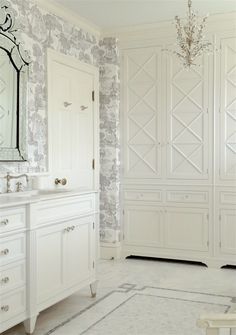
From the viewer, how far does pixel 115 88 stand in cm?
511

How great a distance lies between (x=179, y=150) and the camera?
16.0 ft

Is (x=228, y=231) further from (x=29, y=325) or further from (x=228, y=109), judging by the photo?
(x=29, y=325)

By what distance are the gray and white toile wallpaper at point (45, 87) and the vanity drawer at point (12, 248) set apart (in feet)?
2.92

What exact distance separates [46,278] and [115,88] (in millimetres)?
2649

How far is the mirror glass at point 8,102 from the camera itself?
354 centimetres

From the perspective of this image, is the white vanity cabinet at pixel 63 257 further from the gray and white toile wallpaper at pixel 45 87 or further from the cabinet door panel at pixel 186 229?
the cabinet door panel at pixel 186 229

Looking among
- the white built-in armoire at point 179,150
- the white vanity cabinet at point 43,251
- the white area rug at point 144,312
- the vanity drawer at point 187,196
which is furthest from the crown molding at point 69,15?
the white area rug at point 144,312

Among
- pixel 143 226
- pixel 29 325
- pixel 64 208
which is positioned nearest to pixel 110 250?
pixel 143 226

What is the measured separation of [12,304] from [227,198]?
2.66m

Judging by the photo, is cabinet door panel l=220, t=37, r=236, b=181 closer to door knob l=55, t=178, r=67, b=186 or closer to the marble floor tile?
the marble floor tile

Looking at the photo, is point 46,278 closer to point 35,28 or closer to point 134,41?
point 35,28

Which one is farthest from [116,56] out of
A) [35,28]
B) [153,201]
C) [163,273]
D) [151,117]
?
[163,273]

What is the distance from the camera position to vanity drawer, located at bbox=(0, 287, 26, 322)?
2.71m

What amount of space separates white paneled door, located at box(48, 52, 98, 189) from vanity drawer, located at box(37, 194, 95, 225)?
0.79m
